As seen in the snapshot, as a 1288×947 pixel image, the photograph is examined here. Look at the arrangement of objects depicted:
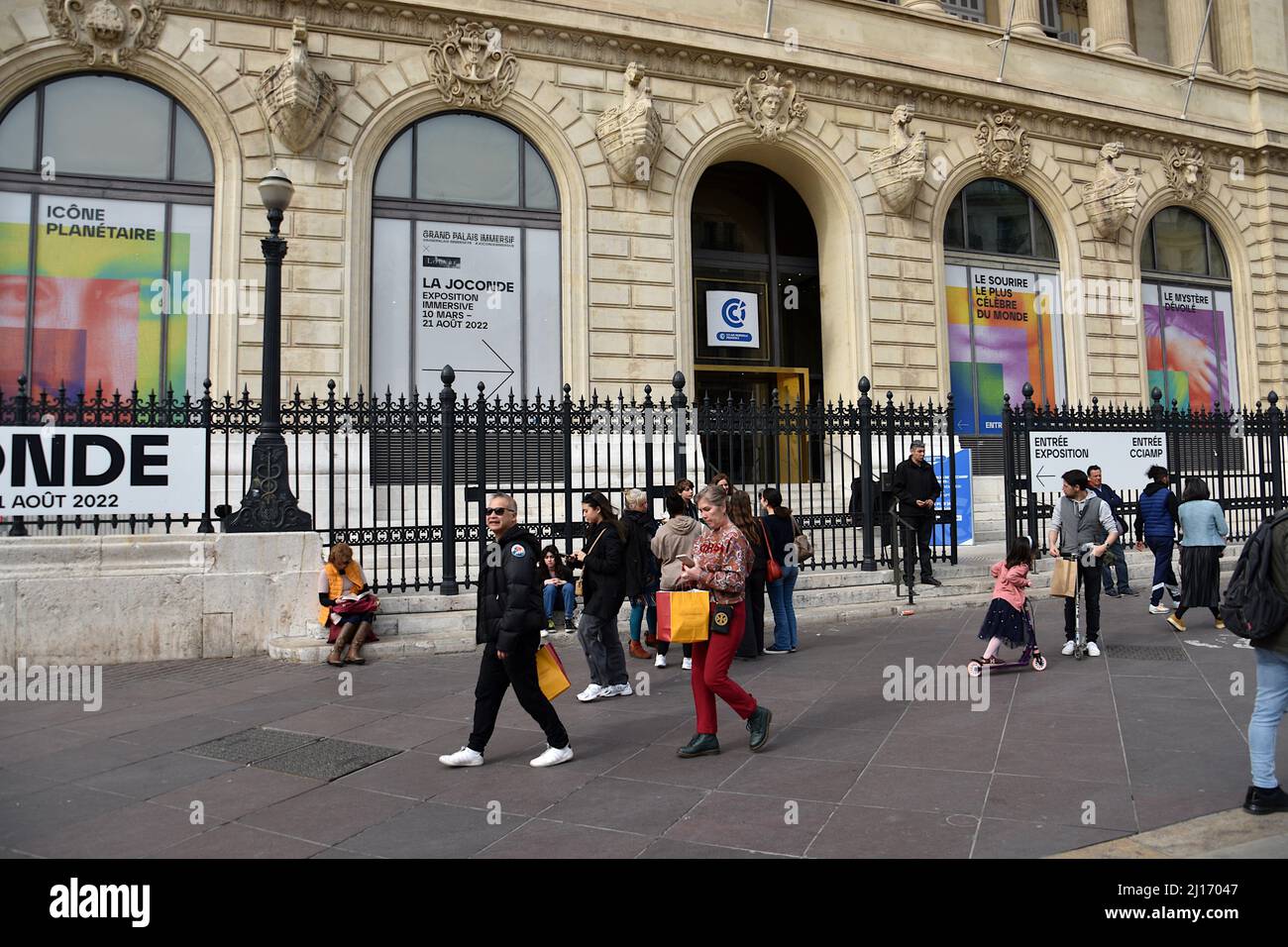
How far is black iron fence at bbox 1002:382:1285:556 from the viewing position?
13.7 metres

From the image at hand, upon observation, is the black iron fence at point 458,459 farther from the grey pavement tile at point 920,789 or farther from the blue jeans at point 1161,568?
the grey pavement tile at point 920,789

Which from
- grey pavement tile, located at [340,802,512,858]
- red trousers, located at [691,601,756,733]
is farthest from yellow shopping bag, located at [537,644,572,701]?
grey pavement tile, located at [340,802,512,858]

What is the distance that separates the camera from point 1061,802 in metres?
4.75

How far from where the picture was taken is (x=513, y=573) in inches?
229

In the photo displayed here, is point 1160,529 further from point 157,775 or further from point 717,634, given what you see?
point 157,775

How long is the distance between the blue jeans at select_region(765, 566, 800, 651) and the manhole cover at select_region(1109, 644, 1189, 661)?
318cm

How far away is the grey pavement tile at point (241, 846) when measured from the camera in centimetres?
436

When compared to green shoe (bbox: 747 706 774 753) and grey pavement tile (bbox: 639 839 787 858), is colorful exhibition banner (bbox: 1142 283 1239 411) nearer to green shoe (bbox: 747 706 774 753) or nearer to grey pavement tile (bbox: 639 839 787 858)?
green shoe (bbox: 747 706 774 753)

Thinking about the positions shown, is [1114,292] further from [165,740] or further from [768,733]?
[165,740]

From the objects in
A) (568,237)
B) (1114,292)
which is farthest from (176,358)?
(1114,292)

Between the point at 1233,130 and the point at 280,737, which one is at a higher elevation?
the point at 1233,130

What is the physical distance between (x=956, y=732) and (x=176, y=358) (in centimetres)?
1385

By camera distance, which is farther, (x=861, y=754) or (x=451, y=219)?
(x=451, y=219)

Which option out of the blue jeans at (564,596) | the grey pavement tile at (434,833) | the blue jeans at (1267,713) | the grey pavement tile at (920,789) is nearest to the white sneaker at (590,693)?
the blue jeans at (564,596)
